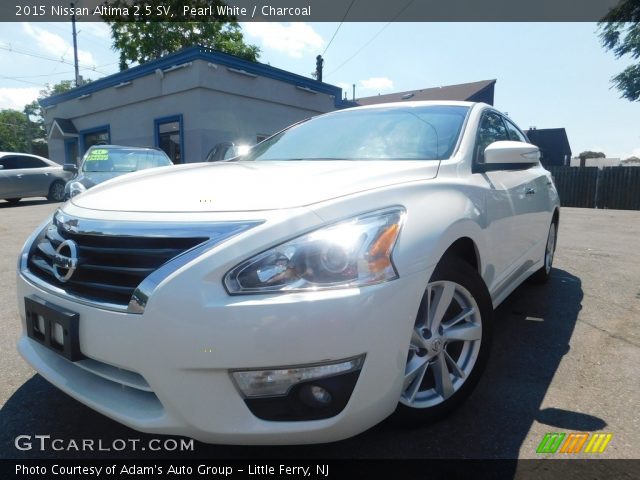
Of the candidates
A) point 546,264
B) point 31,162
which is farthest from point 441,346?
point 31,162

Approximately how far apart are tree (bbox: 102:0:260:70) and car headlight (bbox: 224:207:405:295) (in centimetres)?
2653

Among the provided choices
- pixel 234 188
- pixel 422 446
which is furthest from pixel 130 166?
pixel 422 446

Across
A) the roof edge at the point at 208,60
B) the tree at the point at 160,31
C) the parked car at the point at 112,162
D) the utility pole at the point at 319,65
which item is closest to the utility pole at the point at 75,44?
the tree at the point at 160,31

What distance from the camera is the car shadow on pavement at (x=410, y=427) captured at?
1.82m

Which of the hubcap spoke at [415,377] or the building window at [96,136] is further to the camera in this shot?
the building window at [96,136]

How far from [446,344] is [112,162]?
7615mm

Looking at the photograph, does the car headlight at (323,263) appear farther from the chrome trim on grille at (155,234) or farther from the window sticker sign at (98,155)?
the window sticker sign at (98,155)

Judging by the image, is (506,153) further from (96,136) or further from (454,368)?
(96,136)

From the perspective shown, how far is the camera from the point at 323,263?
1501 mm

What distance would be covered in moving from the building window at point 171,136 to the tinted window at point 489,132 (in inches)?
473

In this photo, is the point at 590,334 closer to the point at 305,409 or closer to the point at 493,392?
the point at 493,392

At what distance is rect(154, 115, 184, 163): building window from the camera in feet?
46.1

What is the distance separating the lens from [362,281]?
4.91 feet

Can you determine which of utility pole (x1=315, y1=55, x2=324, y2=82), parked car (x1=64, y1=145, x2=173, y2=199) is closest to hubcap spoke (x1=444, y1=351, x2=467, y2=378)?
parked car (x1=64, y1=145, x2=173, y2=199)
